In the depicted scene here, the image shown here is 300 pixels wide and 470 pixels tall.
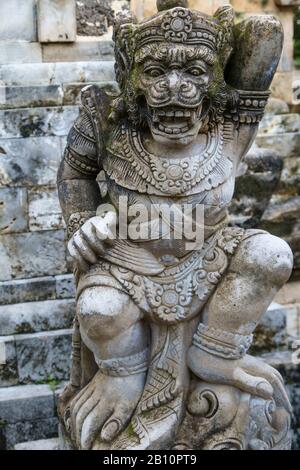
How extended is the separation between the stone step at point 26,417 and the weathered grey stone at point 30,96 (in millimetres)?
1849

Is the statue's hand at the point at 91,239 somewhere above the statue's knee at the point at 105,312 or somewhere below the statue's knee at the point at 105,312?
above

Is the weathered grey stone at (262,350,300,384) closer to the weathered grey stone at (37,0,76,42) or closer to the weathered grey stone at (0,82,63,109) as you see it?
the weathered grey stone at (0,82,63,109)

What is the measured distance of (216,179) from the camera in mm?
4004

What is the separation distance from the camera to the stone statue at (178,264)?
3.91 meters

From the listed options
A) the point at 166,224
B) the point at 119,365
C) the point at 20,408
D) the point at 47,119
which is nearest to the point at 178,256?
the point at 166,224

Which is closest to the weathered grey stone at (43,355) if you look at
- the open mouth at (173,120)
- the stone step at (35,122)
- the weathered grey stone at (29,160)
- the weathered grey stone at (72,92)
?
the weathered grey stone at (29,160)

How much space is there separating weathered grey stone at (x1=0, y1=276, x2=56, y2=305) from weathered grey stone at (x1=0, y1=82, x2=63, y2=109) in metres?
1.14

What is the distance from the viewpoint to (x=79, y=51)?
20.9 feet

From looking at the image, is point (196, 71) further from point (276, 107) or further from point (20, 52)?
point (276, 107)

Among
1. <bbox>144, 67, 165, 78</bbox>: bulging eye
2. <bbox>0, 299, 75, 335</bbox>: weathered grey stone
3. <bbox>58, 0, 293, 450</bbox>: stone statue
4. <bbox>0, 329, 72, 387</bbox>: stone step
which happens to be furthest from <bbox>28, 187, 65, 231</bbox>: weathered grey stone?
<bbox>144, 67, 165, 78</bbox>: bulging eye

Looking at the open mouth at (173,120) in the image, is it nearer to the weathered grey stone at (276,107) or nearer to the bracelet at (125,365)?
the bracelet at (125,365)

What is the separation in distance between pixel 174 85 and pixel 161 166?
36 centimetres

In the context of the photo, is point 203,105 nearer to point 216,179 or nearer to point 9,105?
point 216,179

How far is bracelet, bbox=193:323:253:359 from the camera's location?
3963 millimetres
